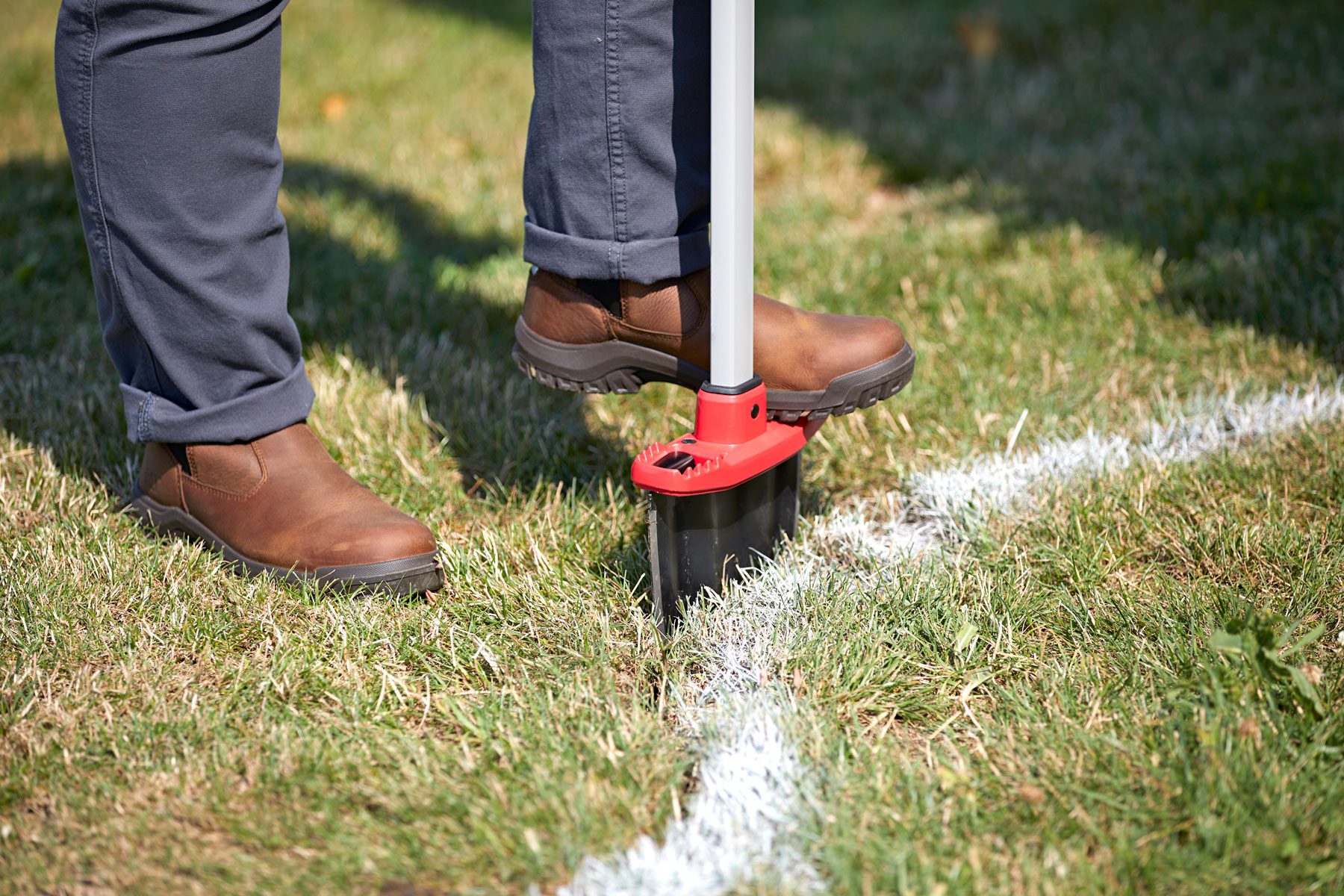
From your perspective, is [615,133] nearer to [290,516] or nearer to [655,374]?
[655,374]

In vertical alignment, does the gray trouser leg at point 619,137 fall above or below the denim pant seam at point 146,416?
above

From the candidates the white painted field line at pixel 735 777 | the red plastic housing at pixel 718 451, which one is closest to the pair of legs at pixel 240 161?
the red plastic housing at pixel 718 451

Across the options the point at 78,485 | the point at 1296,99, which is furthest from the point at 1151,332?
the point at 78,485

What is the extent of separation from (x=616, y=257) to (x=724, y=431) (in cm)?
30

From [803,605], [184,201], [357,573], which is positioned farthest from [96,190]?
[803,605]

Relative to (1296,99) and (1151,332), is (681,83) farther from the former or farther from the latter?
(1296,99)

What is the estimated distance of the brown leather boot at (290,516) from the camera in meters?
1.72

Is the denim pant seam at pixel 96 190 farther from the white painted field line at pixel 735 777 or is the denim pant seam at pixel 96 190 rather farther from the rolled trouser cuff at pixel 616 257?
the white painted field line at pixel 735 777

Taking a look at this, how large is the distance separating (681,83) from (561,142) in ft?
0.62

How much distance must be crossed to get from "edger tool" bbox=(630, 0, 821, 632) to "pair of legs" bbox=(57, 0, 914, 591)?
0.37ft

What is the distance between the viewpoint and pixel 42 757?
140cm

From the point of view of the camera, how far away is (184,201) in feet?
5.32

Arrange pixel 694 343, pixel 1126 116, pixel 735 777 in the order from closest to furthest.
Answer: pixel 735 777, pixel 694 343, pixel 1126 116

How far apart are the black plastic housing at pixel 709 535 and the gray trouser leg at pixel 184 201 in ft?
2.20
